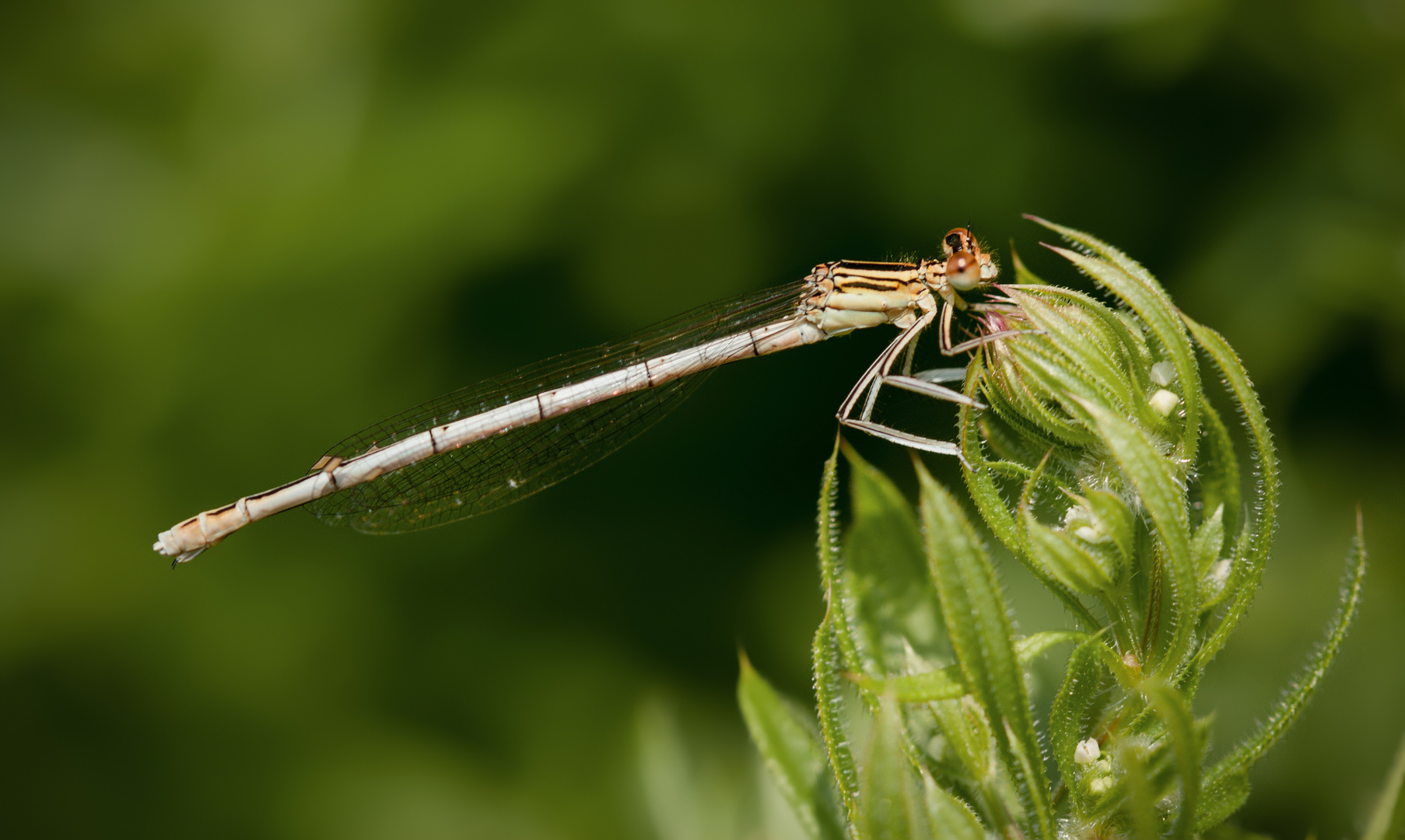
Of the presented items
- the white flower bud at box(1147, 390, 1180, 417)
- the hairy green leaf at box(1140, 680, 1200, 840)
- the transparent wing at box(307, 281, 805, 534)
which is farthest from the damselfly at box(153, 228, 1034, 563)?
the hairy green leaf at box(1140, 680, 1200, 840)

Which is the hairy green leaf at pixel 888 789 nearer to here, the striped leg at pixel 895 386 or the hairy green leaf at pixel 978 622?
the hairy green leaf at pixel 978 622

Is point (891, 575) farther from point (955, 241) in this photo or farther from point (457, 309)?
point (457, 309)

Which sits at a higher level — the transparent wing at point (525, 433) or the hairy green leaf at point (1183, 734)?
the transparent wing at point (525, 433)

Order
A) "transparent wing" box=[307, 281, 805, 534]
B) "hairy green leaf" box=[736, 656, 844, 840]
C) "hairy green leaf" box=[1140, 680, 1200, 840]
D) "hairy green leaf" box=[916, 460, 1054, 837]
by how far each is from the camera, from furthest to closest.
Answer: "transparent wing" box=[307, 281, 805, 534] < "hairy green leaf" box=[736, 656, 844, 840] < "hairy green leaf" box=[916, 460, 1054, 837] < "hairy green leaf" box=[1140, 680, 1200, 840]

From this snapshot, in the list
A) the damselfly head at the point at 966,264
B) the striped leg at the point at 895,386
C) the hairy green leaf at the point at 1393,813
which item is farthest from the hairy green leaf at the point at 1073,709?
the damselfly head at the point at 966,264

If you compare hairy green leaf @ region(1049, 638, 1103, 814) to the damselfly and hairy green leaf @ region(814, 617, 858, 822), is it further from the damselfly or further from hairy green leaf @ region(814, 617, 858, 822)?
the damselfly

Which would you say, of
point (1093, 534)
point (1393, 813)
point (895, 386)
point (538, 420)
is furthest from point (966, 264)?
point (1393, 813)

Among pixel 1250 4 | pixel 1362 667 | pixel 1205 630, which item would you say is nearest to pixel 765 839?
pixel 1205 630
